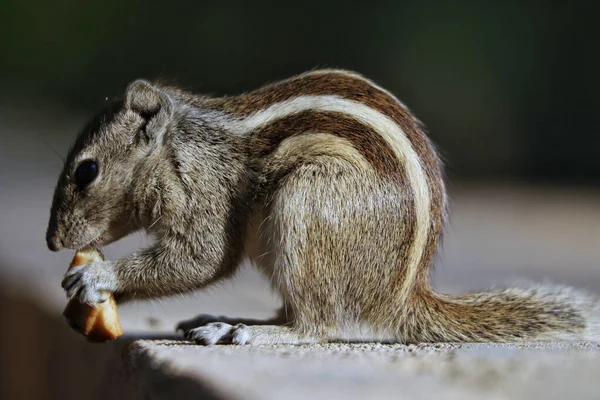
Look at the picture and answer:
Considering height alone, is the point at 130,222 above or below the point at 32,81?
below

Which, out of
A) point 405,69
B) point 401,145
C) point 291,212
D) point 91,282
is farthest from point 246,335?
point 405,69

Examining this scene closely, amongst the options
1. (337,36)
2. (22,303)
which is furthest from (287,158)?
(337,36)

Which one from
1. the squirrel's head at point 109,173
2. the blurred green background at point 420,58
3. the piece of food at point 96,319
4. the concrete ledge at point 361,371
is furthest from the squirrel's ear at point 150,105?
the blurred green background at point 420,58

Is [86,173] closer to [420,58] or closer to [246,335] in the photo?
[246,335]

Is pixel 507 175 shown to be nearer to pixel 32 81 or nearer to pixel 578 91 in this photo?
pixel 578 91

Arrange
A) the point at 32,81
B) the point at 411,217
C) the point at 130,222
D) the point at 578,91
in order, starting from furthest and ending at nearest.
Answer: the point at 32,81
the point at 578,91
the point at 130,222
the point at 411,217

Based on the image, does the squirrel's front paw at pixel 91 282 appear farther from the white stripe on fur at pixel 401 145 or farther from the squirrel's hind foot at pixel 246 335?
the white stripe on fur at pixel 401 145
